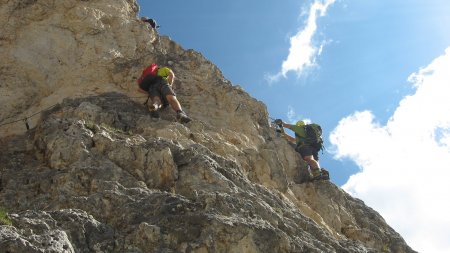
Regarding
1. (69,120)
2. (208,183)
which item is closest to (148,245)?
(208,183)

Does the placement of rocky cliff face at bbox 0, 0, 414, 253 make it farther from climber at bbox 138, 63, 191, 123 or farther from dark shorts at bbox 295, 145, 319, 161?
dark shorts at bbox 295, 145, 319, 161

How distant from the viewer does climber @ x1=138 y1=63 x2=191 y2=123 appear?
591 inches

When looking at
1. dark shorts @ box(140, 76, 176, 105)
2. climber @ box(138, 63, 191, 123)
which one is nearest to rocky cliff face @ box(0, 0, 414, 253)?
climber @ box(138, 63, 191, 123)

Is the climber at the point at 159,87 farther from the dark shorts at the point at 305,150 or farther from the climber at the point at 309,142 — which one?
the dark shorts at the point at 305,150

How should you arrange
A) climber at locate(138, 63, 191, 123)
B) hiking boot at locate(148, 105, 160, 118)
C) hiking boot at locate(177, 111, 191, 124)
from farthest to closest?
climber at locate(138, 63, 191, 123) < hiking boot at locate(148, 105, 160, 118) < hiking boot at locate(177, 111, 191, 124)

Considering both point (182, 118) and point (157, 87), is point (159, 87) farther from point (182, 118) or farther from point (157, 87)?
point (182, 118)

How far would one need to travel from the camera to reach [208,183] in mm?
11031

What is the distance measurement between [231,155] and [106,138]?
11.3 feet

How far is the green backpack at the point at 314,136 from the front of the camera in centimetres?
1861

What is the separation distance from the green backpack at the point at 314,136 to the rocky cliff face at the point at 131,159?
1711 mm

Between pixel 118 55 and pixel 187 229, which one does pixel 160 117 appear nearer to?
pixel 118 55

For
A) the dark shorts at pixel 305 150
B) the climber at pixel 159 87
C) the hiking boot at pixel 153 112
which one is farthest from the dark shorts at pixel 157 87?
the dark shorts at pixel 305 150

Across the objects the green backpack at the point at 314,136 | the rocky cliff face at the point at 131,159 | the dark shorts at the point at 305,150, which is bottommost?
the rocky cliff face at the point at 131,159

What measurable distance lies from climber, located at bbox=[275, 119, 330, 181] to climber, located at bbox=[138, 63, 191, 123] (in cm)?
447
